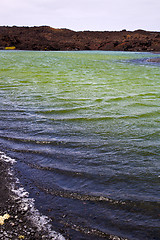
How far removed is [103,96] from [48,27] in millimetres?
142968

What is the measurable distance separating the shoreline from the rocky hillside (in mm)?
84712

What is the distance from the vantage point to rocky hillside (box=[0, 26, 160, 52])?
302ft

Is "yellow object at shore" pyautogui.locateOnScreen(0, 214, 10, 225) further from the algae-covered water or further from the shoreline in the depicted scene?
the algae-covered water

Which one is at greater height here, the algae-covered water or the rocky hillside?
the rocky hillside

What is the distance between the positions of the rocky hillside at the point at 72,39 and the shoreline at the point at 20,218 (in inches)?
3335

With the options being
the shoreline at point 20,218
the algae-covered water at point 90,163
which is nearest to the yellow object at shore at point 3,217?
the shoreline at point 20,218

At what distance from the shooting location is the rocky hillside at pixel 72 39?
302ft

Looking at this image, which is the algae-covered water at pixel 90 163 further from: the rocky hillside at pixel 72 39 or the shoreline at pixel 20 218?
the rocky hillside at pixel 72 39

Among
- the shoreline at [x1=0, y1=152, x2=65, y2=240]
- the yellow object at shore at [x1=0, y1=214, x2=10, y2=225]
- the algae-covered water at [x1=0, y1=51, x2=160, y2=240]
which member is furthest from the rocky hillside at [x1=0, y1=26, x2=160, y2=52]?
the yellow object at shore at [x1=0, y1=214, x2=10, y2=225]

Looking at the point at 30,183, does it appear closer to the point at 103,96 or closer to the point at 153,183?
the point at 153,183

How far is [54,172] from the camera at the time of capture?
3363 millimetres

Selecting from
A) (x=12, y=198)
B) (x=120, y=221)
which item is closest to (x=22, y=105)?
(x=12, y=198)

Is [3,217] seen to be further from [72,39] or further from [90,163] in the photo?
[72,39]

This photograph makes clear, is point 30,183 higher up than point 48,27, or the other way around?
point 48,27
